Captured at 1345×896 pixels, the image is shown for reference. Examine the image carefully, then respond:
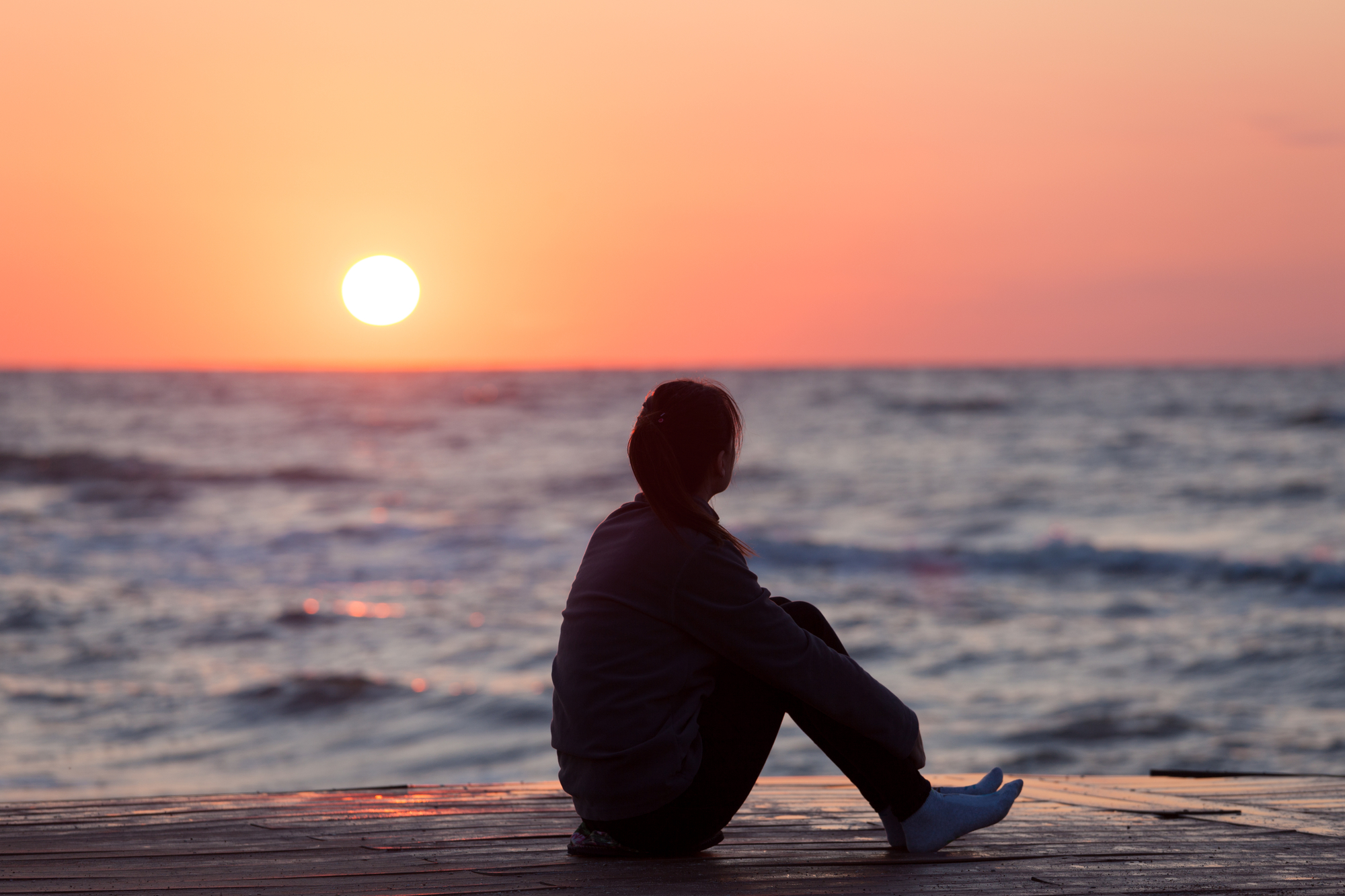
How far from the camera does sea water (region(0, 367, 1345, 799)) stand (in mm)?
7348

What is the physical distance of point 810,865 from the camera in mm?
2992

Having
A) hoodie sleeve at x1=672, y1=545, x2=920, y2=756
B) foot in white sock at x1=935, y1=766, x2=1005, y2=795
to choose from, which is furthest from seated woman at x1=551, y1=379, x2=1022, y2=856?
foot in white sock at x1=935, y1=766, x2=1005, y2=795

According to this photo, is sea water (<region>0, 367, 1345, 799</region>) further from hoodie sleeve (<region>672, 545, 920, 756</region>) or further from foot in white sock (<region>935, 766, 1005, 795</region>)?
hoodie sleeve (<region>672, 545, 920, 756</region>)

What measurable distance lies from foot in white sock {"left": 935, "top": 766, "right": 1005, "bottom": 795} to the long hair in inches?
37.8

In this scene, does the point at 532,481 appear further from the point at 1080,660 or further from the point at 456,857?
the point at 456,857

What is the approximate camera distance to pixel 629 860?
2.98 m

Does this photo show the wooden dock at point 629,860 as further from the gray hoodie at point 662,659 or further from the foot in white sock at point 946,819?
the gray hoodie at point 662,659

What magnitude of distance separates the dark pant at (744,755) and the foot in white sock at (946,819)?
73 millimetres

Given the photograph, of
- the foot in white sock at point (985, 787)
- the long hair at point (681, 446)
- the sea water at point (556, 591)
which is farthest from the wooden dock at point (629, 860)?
the sea water at point (556, 591)

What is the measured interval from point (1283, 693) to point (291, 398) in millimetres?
54003

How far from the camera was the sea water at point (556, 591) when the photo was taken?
7.35 m

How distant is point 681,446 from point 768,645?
479 millimetres

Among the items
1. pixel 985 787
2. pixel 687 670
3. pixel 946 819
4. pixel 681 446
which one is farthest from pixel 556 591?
pixel 681 446

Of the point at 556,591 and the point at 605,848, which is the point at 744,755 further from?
the point at 556,591
